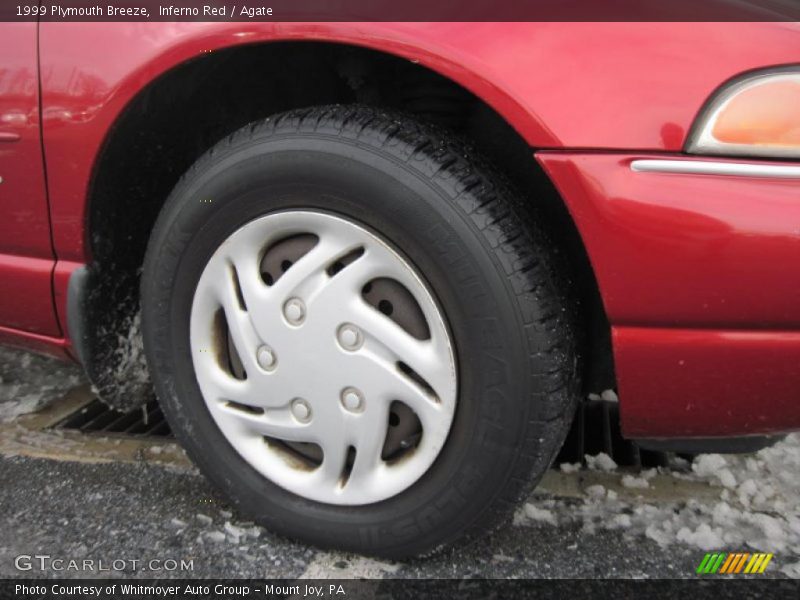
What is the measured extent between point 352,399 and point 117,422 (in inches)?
42.2

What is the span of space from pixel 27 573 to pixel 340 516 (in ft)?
2.14

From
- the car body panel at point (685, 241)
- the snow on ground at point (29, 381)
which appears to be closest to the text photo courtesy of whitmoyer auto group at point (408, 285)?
the car body panel at point (685, 241)

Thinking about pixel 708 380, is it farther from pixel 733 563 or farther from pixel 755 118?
pixel 733 563

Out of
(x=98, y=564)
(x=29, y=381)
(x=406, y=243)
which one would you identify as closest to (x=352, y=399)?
(x=406, y=243)

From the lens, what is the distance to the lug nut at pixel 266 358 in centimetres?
141

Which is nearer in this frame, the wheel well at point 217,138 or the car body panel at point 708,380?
the car body panel at point 708,380

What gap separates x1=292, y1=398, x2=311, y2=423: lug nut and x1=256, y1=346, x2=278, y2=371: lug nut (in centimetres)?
9

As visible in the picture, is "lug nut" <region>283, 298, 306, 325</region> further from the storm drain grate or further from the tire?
the storm drain grate

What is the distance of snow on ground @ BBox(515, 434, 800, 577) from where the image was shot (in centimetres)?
150

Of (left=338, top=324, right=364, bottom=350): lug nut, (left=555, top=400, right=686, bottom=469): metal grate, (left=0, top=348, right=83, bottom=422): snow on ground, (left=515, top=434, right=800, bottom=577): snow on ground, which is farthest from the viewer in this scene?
(left=0, top=348, right=83, bottom=422): snow on ground

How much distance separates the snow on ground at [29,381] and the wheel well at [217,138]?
2.14 ft

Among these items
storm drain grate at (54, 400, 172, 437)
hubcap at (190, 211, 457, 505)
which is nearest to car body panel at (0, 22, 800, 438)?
hubcap at (190, 211, 457, 505)

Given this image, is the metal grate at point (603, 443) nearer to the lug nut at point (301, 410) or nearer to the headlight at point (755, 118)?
the lug nut at point (301, 410)

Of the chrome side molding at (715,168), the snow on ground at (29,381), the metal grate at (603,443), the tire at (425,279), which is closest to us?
the chrome side molding at (715,168)
